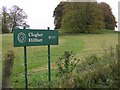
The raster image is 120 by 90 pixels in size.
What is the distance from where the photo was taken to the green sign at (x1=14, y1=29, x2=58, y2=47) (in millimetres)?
8867

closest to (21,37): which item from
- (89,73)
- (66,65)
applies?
(66,65)

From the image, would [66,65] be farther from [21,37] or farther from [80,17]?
[80,17]

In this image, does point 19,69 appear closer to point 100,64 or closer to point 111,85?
point 100,64

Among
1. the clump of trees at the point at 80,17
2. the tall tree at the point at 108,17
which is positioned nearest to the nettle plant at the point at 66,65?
the clump of trees at the point at 80,17

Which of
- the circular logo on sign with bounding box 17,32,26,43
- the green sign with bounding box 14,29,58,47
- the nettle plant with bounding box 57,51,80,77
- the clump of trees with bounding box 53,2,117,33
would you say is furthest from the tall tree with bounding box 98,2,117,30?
the circular logo on sign with bounding box 17,32,26,43

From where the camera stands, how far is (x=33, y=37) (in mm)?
9305

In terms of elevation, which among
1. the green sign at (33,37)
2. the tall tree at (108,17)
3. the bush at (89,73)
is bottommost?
the bush at (89,73)

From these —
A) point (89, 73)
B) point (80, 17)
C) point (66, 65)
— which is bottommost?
point (89, 73)

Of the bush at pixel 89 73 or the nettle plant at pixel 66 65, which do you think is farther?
the nettle plant at pixel 66 65

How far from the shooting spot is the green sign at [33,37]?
8.87 meters

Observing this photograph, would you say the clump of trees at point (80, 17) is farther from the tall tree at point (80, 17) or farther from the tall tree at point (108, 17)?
the tall tree at point (108, 17)

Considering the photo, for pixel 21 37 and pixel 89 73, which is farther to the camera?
pixel 89 73

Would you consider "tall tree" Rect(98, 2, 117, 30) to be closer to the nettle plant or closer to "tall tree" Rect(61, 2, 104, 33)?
"tall tree" Rect(61, 2, 104, 33)

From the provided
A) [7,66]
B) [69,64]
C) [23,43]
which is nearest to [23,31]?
[23,43]
